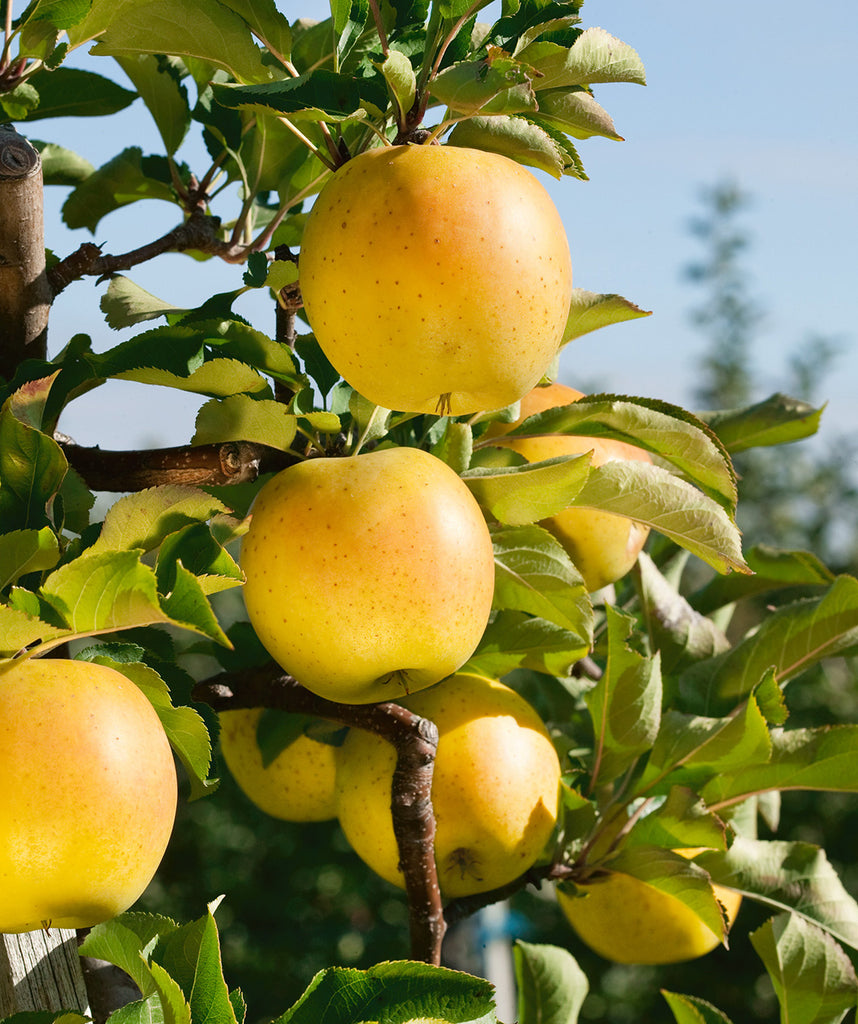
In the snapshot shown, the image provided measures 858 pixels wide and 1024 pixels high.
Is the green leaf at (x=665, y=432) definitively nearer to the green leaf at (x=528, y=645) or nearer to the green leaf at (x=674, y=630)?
the green leaf at (x=528, y=645)

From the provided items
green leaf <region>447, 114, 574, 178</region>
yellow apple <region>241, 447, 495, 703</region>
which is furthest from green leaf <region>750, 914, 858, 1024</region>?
green leaf <region>447, 114, 574, 178</region>

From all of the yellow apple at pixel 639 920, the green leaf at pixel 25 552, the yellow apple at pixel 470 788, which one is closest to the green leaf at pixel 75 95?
the green leaf at pixel 25 552

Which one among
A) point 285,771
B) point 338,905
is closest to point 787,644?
point 285,771

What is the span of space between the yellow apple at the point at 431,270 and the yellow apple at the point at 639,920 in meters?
0.53

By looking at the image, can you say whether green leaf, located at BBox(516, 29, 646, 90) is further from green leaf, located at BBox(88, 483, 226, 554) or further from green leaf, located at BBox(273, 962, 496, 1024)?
green leaf, located at BBox(273, 962, 496, 1024)

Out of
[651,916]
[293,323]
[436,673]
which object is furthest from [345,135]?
[651,916]

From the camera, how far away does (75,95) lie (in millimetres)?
817

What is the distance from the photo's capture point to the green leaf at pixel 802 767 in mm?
855

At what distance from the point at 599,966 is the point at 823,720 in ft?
4.00

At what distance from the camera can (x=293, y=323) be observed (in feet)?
2.39

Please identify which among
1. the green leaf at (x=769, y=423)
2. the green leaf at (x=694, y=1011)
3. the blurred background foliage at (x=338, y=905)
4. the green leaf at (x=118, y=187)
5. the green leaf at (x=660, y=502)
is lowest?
the blurred background foliage at (x=338, y=905)

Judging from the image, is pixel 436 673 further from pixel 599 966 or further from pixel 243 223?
pixel 599 966

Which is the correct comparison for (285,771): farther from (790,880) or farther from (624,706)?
(790,880)

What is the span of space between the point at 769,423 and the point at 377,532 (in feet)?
1.68
